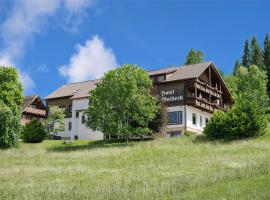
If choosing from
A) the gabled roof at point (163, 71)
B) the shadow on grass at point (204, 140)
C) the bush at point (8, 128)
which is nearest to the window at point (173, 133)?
the shadow on grass at point (204, 140)

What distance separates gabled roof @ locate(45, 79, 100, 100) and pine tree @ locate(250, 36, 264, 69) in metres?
44.0

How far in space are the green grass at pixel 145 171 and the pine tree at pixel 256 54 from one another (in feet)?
198

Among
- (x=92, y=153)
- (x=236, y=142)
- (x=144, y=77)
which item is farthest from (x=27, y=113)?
(x=236, y=142)

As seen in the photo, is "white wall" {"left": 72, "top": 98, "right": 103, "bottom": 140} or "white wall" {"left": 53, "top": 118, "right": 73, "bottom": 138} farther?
"white wall" {"left": 53, "top": 118, "right": 73, "bottom": 138}

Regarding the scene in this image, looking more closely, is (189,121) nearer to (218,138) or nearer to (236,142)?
(218,138)

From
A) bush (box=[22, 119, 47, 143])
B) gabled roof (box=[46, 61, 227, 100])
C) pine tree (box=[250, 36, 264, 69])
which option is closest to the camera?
bush (box=[22, 119, 47, 143])

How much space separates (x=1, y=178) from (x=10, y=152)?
20.0m

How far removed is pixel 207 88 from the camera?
66.3 m

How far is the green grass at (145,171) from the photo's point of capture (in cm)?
2047

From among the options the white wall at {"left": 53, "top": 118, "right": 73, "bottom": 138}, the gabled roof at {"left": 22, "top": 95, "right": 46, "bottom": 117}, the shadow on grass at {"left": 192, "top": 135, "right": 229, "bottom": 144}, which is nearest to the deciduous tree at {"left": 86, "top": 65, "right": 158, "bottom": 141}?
the shadow on grass at {"left": 192, "top": 135, "right": 229, "bottom": 144}

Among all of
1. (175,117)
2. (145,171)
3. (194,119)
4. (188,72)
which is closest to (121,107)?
(175,117)

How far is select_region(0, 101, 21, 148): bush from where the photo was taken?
5638cm

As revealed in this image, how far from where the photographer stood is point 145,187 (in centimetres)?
2291

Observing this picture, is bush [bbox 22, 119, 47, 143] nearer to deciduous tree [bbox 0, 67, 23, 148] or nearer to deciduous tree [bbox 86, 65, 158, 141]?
deciduous tree [bbox 0, 67, 23, 148]
